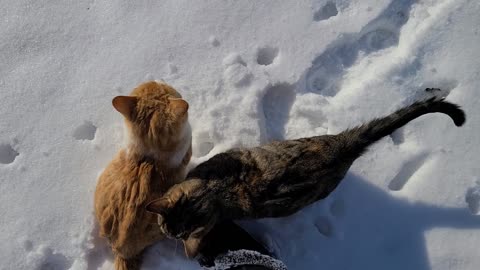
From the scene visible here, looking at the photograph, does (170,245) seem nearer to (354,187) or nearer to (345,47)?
(354,187)

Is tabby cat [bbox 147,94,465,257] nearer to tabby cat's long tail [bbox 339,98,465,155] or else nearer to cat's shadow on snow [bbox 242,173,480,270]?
tabby cat's long tail [bbox 339,98,465,155]

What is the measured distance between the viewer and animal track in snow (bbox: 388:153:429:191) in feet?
10.8

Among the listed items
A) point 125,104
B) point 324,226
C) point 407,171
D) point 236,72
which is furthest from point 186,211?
point 407,171

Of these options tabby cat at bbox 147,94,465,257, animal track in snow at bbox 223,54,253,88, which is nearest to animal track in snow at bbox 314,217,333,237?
tabby cat at bbox 147,94,465,257

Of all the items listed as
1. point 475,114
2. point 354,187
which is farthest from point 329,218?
point 475,114

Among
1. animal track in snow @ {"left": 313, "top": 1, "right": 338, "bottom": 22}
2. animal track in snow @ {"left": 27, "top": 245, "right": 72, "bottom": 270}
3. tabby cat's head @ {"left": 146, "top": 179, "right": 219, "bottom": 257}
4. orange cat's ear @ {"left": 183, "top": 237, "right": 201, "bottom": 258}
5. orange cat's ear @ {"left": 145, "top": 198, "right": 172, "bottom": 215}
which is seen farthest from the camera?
animal track in snow @ {"left": 313, "top": 1, "right": 338, "bottom": 22}

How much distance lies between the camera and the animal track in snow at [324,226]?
3.18 m

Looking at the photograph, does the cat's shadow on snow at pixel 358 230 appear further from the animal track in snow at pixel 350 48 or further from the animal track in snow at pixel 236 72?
the animal track in snow at pixel 236 72

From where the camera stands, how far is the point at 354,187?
3232mm

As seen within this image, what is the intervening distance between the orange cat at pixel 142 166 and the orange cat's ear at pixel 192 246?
0.61 feet

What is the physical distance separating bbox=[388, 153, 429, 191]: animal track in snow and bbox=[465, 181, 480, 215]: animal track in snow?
367 millimetres

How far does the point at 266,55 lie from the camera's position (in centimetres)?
346

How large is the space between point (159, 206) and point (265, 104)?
1.26m

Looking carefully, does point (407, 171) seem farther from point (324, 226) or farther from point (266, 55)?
point (266, 55)
